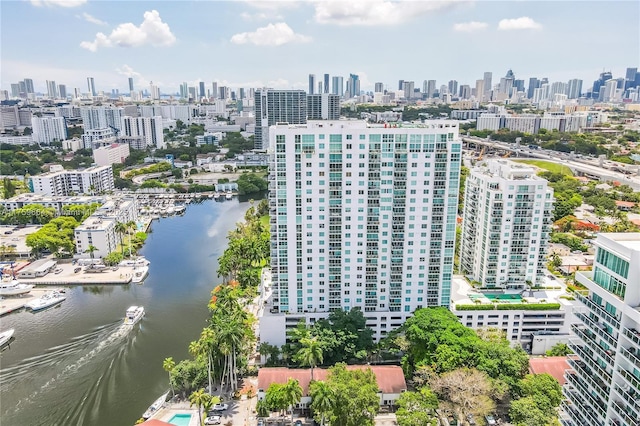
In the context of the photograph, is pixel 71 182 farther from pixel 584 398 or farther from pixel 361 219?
pixel 584 398

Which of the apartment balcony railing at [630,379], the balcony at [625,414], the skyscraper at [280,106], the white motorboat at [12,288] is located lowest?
the white motorboat at [12,288]

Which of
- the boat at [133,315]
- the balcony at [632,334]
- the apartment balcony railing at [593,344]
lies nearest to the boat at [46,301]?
the boat at [133,315]

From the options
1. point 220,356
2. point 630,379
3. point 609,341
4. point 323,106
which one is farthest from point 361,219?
point 323,106

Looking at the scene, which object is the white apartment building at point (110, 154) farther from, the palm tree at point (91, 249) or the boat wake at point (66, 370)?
the boat wake at point (66, 370)

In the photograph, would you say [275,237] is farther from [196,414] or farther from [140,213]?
[140,213]

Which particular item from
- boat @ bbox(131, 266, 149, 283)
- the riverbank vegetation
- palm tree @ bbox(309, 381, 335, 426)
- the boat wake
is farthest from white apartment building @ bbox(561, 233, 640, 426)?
boat @ bbox(131, 266, 149, 283)

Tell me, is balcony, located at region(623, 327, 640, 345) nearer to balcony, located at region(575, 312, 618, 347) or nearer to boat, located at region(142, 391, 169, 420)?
balcony, located at region(575, 312, 618, 347)
